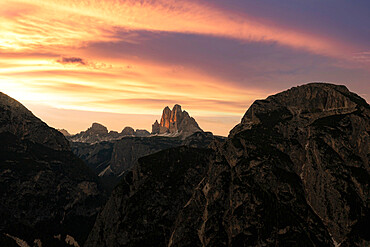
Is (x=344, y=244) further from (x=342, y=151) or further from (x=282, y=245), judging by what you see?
(x=342, y=151)

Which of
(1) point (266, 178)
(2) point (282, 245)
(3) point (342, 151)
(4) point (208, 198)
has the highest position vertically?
(3) point (342, 151)

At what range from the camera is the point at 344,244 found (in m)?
137

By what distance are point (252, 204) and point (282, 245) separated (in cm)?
2682

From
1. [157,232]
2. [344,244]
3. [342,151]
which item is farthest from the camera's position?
[157,232]

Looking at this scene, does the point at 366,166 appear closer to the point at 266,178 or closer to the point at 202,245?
the point at 266,178

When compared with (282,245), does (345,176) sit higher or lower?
higher

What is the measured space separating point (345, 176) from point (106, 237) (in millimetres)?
167928

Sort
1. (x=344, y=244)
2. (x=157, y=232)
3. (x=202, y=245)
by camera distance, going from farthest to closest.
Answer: (x=157, y=232), (x=202, y=245), (x=344, y=244)

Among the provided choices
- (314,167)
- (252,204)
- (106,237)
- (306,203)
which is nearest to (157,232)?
(106,237)

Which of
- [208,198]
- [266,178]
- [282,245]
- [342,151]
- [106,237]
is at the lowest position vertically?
[106,237]

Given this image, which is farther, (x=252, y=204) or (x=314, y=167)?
(x=314, y=167)

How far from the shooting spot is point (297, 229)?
146 m

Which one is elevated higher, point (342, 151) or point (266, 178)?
point (342, 151)

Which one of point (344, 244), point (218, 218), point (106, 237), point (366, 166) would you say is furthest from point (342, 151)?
point (106, 237)
